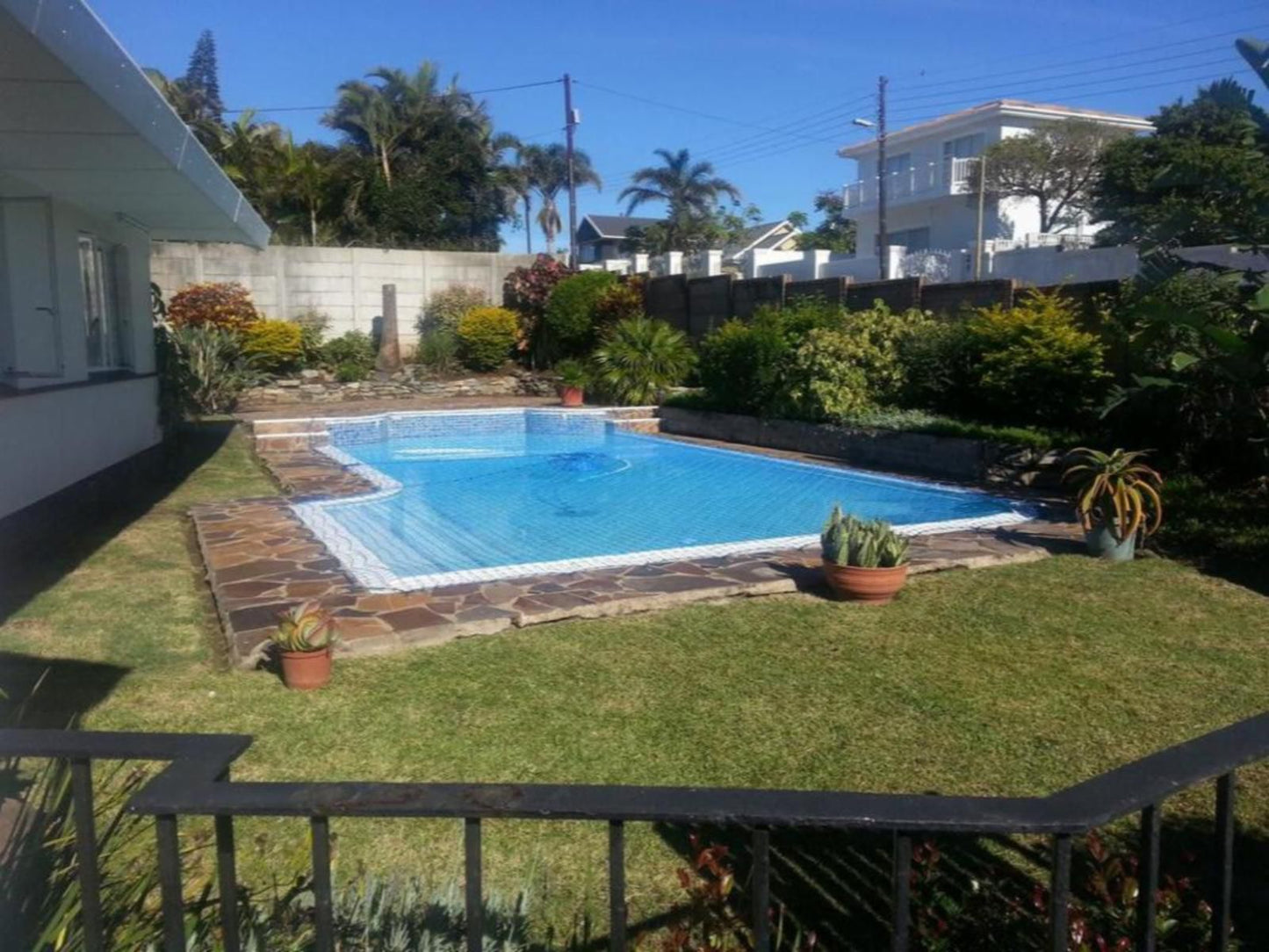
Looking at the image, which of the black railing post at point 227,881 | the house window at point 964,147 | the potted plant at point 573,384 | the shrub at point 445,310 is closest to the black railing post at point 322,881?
the black railing post at point 227,881

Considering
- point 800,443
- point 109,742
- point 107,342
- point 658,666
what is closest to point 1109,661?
point 658,666

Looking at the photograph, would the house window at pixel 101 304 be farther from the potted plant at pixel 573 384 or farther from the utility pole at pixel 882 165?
the utility pole at pixel 882 165

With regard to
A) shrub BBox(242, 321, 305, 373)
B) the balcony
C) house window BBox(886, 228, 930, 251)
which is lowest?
shrub BBox(242, 321, 305, 373)

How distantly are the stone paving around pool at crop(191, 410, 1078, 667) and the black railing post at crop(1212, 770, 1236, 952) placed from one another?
4571 millimetres

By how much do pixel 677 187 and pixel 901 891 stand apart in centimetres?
5482

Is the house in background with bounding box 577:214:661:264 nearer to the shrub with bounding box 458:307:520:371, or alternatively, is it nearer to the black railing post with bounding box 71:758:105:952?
the shrub with bounding box 458:307:520:371

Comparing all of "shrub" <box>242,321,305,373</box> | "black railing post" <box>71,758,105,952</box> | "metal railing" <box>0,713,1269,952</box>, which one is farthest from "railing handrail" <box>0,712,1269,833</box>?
"shrub" <box>242,321,305,373</box>

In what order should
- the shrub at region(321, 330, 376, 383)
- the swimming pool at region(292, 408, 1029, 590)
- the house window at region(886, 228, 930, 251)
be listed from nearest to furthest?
the swimming pool at region(292, 408, 1029, 590) < the shrub at region(321, 330, 376, 383) < the house window at region(886, 228, 930, 251)

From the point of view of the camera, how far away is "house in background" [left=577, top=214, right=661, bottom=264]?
69.4 metres

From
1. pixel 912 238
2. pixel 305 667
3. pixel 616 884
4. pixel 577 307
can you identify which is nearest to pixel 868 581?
pixel 305 667

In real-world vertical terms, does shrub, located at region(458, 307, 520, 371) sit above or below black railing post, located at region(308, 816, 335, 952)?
above

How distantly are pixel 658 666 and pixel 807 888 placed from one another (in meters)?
2.25

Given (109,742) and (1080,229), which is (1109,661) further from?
(1080,229)

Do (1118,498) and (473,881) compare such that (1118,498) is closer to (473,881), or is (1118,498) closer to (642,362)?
(473,881)
